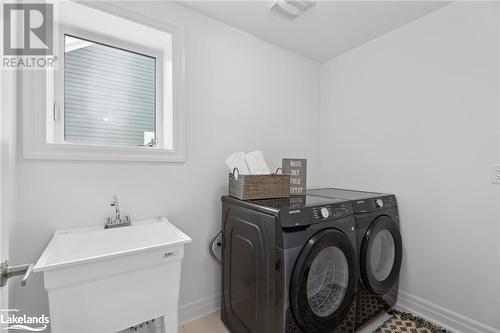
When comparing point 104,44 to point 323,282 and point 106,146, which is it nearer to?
point 106,146

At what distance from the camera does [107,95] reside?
177 cm

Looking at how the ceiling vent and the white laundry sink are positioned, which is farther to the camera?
the ceiling vent

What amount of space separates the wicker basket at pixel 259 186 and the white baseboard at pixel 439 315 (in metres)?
1.34

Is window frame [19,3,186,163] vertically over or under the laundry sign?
over

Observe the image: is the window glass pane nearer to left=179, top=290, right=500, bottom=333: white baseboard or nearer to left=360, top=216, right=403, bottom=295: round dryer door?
left=179, top=290, right=500, bottom=333: white baseboard

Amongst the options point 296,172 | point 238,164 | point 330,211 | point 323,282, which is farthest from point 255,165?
point 323,282

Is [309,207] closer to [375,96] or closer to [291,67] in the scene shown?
[375,96]

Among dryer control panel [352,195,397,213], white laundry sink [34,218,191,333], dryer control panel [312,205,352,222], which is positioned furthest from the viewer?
dryer control panel [352,195,397,213]

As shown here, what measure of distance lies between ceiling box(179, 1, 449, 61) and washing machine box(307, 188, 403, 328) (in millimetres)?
1423

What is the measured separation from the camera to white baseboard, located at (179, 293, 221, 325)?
174 cm

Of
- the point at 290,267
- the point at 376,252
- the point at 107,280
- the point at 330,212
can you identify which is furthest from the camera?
the point at 376,252

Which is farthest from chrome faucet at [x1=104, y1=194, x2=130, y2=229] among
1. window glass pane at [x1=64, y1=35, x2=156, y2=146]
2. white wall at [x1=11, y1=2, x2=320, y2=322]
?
window glass pane at [x1=64, y1=35, x2=156, y2=146]

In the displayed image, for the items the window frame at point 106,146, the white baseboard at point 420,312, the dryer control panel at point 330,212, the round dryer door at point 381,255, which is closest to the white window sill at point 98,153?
the window frame at point 106,146

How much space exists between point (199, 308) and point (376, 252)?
1.45 m
